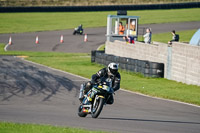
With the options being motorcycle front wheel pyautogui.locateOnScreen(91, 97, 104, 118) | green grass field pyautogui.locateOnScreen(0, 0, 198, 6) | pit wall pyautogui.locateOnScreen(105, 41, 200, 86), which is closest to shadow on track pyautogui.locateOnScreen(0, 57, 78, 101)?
motorcycle front wheel pyautogui.locateOnScreen(91, 97, 104, 118)

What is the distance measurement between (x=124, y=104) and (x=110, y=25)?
18.3 metres

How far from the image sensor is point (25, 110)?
523 inches

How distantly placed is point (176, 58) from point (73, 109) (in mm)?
9125

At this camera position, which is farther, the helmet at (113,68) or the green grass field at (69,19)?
the green grass field at (69,19)

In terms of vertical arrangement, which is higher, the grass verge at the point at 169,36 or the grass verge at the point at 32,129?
the grass verge at the point at 32,129

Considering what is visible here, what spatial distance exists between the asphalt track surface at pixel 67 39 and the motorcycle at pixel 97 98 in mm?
23603

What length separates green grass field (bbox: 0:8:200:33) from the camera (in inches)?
2126

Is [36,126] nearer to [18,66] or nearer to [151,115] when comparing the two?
[151,115]

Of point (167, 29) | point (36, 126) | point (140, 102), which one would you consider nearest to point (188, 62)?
point (140, 102)

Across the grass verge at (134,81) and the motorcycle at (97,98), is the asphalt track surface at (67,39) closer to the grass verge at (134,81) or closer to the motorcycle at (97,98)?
the grass verge at (134,81)

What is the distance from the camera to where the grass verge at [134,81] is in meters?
17.9

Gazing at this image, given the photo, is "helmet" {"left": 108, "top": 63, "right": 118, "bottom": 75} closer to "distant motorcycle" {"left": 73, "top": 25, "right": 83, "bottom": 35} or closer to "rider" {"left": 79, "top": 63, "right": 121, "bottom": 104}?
"rider" {"left": 79, "top": 63, "right": 121, "bottom": 104}

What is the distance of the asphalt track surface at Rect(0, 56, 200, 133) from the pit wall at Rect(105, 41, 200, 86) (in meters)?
3.56

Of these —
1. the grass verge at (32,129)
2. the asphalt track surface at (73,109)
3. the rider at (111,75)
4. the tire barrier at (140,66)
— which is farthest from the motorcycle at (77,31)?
the grass verge at (32,129)
